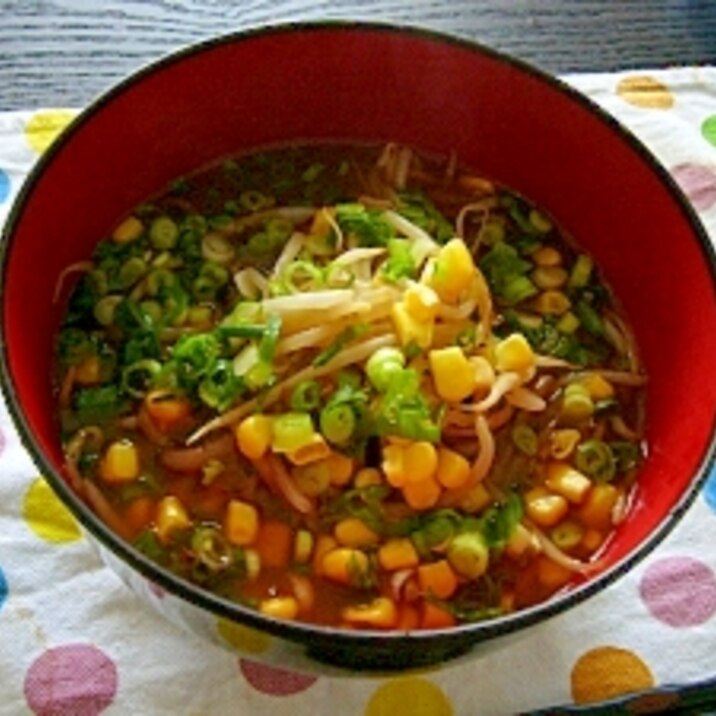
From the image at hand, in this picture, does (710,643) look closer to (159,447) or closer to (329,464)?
(329,464)

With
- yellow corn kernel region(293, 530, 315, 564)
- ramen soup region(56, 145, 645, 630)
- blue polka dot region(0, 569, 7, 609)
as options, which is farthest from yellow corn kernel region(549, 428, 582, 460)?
blue polka dot region(0, 569, 7, 609)

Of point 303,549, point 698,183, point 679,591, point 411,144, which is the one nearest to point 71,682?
point 303,549

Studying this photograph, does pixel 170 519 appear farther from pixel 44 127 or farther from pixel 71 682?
pixel 44 127

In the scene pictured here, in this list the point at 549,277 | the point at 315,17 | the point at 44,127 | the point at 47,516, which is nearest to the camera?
the point at 47,516

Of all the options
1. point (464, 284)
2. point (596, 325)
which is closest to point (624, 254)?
point (596, 325)

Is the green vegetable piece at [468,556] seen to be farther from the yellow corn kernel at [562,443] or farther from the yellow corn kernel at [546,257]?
the yellow corn kernel at [546,257]

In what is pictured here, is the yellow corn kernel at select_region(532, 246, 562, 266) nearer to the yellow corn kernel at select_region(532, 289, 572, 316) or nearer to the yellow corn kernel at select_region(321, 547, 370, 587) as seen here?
the yellow corn kernel at select_region(532, 289, 572, 316)

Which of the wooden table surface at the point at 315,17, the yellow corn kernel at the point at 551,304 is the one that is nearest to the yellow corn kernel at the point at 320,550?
the yellow corn kernel at the point at 551,304
